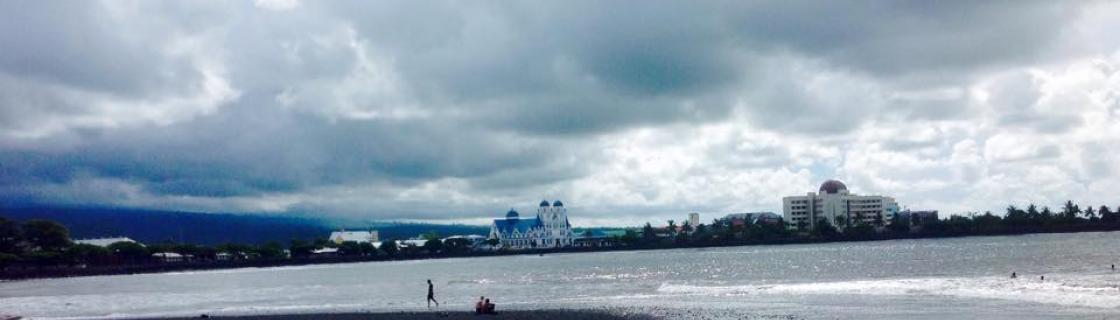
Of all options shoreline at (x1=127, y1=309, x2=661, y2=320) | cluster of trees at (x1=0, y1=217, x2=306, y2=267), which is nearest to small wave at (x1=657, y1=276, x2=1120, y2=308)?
shoreline at (x1=127, y1=309, x2=661, y2=320)

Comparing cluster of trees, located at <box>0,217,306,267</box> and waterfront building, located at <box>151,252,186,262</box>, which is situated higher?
cluster of trees, located at <box>0,217,306,267</box>

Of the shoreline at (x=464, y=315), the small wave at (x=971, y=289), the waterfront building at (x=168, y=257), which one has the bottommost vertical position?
the waterfront building at (x=168, y=257)

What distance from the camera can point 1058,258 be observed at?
263 feet

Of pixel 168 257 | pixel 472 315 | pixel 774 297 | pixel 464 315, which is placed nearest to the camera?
pixel 472 315

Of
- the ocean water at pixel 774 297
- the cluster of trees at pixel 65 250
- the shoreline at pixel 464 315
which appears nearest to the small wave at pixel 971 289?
the ocean water at pixel 774 297

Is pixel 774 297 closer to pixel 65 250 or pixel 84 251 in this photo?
pixel 84 251

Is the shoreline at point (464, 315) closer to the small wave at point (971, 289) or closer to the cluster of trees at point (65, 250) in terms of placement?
the small wave at point (971, 289)

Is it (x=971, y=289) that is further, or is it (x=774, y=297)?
(x=971, y=289)

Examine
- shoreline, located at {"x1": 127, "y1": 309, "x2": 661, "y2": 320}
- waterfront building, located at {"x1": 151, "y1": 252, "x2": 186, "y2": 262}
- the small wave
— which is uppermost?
the small wave

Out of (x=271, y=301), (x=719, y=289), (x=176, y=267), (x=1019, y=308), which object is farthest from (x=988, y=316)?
(x=176, y=267)

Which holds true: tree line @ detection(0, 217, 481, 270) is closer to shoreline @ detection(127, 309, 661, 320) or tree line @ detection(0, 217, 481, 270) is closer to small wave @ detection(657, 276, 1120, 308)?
shoreline @ detection(127, 309, 661, 320)

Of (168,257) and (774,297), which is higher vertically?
(774,297)

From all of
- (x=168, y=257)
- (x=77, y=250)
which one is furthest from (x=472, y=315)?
(x=168, y=257)

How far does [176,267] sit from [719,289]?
439 ft
